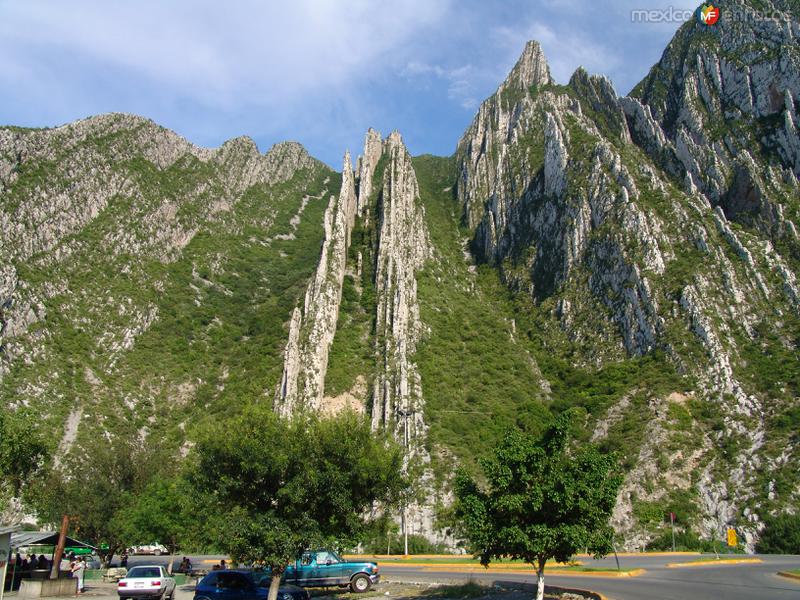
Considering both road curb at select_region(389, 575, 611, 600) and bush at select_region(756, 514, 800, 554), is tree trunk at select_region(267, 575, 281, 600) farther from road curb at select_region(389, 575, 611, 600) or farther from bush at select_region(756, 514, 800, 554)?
bush at select_region(756, 514, 800, 554)

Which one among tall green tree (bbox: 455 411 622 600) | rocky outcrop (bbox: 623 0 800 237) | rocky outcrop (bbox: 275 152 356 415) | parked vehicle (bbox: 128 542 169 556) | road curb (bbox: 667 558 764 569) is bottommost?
road curb (bbox: 667 558 764 569)

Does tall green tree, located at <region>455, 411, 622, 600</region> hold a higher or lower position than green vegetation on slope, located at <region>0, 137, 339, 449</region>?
lower

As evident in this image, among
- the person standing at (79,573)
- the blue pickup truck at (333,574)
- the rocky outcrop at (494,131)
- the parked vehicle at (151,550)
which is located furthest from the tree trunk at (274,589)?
the rocky outcrop at (494,131)

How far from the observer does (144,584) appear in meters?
22.7

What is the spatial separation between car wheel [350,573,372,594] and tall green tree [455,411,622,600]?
854cm

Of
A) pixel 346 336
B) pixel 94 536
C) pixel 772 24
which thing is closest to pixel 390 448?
pixel 94 536

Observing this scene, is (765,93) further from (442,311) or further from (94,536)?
(94,536)

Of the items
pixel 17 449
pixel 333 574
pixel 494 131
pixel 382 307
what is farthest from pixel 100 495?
pixel 494 131

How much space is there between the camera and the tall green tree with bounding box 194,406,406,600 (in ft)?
62.3

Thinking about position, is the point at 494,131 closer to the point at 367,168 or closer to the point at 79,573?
the point at 367,168

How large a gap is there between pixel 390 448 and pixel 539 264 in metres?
69.9

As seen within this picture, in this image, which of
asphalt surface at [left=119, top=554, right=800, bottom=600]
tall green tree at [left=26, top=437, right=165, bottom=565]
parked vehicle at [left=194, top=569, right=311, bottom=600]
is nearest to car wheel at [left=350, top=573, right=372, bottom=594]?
asphalt surface at [left=119, top=554, right=800, bottom=600]

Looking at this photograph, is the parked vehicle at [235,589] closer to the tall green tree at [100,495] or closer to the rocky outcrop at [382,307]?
the tall green tree at [100,495]

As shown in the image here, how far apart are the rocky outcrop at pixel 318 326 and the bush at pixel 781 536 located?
37230 mm
